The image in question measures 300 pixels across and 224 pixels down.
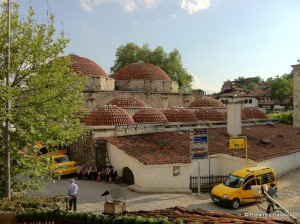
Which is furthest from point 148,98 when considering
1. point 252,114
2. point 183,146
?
point 183,146

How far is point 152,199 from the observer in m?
16.5

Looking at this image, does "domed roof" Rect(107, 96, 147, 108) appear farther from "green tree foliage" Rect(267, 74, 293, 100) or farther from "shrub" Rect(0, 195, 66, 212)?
"green tree foliage" Rect(267, 74, 293, 100)

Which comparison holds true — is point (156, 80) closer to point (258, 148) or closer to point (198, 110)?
point (198, 110)

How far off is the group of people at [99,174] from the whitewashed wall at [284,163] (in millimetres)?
7997

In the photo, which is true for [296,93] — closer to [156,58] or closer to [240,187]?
[240,187]

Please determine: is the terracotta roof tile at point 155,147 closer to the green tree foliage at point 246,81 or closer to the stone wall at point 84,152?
the stone wall at point 84,152

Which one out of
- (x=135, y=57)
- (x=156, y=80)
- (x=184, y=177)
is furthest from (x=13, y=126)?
(x=135, y=57)

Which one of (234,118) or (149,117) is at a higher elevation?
(149,117)

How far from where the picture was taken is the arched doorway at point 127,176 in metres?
18.7

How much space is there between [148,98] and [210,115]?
803cm

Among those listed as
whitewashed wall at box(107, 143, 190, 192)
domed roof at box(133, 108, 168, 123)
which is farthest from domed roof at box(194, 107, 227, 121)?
whitewashed wall at box(107, 143, 190, 192)

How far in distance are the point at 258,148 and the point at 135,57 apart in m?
38.6

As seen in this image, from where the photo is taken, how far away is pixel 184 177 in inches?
721

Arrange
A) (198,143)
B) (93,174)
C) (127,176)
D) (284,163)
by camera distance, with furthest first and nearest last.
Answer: (284,163) < (93,174) < (127,176) < (198,143)
